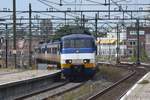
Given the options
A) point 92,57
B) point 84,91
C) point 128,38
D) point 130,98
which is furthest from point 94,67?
point 128,38

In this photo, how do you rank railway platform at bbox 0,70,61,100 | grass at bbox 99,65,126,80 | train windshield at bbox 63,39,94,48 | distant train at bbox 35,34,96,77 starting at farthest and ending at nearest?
1. grass at bbox 99,65,126,80
2. train windshield at bbox 63,39,94,48
3. distant train at bbox 35,34,96,77
4. railway platform at bbox 0,70,61,100

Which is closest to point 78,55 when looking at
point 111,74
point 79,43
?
point 79,43

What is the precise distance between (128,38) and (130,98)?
125978 millimetres

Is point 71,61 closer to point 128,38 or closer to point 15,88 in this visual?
point 15,88

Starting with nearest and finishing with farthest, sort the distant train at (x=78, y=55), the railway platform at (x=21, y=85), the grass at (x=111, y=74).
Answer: the railway platform at (x=21, y=85) → the distant train at (x=78, y=55) → the grass at (x=111, y=74)

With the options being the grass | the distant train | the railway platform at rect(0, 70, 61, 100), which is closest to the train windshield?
the distant train

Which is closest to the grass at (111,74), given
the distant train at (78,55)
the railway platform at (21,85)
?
the distant train at (78,55)

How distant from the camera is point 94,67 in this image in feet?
106

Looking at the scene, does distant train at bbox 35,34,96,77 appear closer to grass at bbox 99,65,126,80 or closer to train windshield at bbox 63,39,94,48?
train windshield at bbox 63,39,94,48

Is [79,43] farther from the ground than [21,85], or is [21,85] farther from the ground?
[79,43]

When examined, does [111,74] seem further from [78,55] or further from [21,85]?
[21,85]

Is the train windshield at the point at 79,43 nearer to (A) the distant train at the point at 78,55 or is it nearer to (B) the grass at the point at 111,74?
(A) the distant train at the point at 78,55

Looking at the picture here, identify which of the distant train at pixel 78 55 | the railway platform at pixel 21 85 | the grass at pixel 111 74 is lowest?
the grass at pixel 111 74

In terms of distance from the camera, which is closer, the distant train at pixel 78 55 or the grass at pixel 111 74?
the distant train at pixel 78 55
